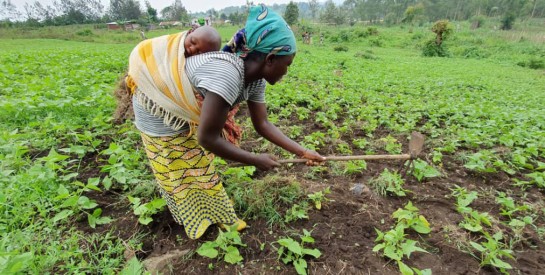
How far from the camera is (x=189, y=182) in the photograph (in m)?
2.01

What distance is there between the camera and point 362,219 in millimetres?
2344

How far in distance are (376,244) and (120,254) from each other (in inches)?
68.3

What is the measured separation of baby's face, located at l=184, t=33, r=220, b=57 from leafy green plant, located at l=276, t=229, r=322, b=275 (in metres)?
1.26

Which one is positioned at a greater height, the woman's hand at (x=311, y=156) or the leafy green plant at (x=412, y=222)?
the woman's hand at (x=311, y=156)

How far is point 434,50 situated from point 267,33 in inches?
814

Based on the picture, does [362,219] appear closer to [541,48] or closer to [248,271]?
[248,271]

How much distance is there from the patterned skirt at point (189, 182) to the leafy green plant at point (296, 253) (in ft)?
1.52

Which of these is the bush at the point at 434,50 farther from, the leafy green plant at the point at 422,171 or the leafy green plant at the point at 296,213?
the leafy green plant at the point at 296,213

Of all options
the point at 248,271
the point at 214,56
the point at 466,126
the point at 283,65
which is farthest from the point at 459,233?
the point at 466,126

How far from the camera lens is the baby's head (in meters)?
1.71

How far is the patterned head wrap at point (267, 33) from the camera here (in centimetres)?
146

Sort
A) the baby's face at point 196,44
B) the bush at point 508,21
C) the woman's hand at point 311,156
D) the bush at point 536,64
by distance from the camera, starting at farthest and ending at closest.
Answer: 1. the bush at point 508,21
2. the bush at point 536,64
3. the woman's hand at point 311,156
4. the baby's face at point 196,44

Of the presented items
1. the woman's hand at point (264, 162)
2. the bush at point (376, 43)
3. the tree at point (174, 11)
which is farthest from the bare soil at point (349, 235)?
the tree at point (174, 11)

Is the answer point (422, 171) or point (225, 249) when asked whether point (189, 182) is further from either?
point (422, 171)
